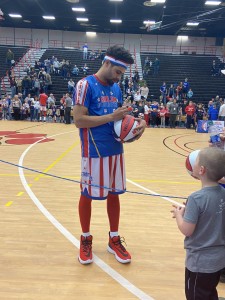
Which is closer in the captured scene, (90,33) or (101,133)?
(101,133)

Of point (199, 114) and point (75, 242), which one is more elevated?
point (199, 114)

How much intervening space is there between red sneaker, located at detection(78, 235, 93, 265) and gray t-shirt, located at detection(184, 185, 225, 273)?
1.17 m

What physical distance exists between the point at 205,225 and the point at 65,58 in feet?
80.9

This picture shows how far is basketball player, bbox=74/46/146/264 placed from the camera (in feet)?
8.27

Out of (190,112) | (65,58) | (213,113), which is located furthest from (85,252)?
(65,58)

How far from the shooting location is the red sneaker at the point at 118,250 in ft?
8.95

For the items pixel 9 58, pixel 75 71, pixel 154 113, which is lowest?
pixel 154 113

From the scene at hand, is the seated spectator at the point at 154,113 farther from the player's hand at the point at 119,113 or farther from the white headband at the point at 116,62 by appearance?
the player's hand at the point at 119,113

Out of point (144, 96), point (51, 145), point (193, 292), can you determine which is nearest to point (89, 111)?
point (193, 292)

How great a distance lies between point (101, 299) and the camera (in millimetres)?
2209

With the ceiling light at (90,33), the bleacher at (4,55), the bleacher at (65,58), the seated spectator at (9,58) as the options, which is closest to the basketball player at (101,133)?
the bleacher at (65,58)

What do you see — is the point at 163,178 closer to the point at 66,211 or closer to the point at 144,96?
the point at 66,211

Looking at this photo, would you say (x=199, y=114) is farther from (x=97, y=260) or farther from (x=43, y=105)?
(x=97, y=260)

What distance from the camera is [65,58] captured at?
24.7m
